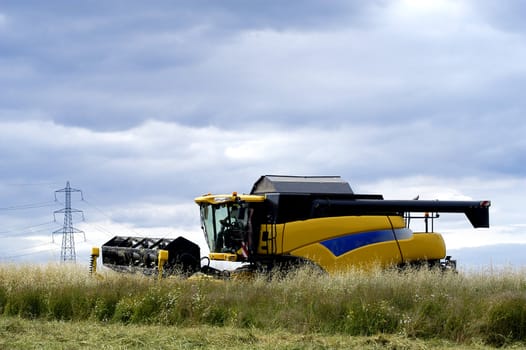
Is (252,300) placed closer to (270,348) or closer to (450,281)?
(270,348)

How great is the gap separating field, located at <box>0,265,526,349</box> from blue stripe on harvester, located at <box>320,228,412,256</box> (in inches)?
86.0

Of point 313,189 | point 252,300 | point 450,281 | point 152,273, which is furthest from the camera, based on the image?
point 313,189

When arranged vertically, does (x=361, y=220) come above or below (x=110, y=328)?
above

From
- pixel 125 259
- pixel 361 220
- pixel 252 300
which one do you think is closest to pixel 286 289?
pixel 252 300

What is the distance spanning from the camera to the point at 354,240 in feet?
58.3

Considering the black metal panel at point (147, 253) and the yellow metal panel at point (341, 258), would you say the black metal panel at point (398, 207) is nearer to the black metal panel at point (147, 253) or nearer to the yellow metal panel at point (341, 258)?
the yellow metal panel at point (341, 258)

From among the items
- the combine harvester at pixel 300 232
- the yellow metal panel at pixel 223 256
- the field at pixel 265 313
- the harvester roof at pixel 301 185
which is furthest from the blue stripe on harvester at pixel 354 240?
the field at pixel 265 313

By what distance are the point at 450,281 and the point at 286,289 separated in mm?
3490

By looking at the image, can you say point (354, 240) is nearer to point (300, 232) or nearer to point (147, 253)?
point (300, 232)

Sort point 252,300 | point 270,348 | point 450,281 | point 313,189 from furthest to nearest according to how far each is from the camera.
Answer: point 313,189 → point 450,281 → point 252,300 → point 270,348

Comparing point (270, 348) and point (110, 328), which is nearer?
point (270, 348)

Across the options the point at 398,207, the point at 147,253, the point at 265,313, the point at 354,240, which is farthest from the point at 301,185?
the point at 265,313

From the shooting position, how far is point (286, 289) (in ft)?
46.0

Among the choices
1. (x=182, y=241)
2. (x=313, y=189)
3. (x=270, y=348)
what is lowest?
(x=270, y=348)
